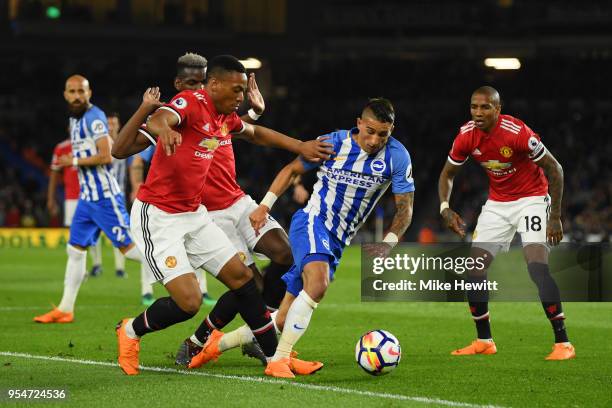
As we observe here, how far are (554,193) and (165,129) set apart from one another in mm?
3792

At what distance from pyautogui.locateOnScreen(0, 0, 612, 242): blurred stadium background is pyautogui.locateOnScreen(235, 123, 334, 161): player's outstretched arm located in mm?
27579

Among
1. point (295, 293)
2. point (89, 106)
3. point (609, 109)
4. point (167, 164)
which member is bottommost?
point (295, 293)

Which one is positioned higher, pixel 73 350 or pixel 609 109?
pixel 609 109

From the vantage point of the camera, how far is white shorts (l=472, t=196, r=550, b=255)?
32.6ft

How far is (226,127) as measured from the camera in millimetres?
8406

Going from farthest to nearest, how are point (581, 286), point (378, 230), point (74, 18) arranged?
point (74, 18)
point (378, 230)
point (581, 286)

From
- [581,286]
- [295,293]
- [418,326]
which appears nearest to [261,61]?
[581,286]

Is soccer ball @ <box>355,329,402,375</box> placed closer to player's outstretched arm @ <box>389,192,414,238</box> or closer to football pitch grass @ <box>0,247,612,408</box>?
football pitch grass @ <box>0,247,612,408</box>

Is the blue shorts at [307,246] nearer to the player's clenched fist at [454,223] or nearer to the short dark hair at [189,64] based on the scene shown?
the player's clenched fist at [454,223]

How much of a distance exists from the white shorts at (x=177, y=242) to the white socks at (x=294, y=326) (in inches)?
24.9

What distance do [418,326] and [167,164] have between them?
500 cm

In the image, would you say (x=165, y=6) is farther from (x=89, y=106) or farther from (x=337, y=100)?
(x=89, y=106)

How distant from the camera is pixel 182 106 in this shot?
7953 mm

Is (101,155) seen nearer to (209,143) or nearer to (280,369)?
(209,143)
